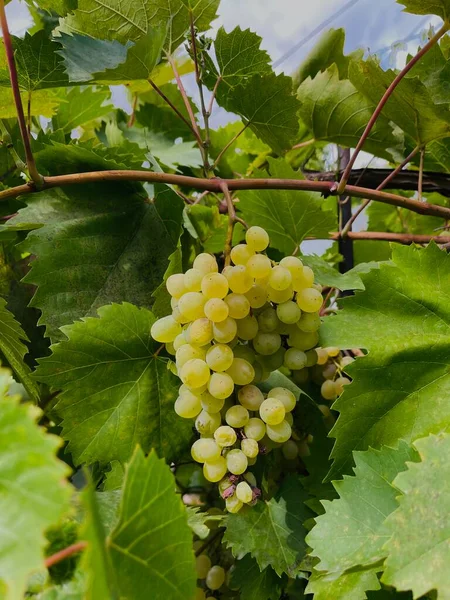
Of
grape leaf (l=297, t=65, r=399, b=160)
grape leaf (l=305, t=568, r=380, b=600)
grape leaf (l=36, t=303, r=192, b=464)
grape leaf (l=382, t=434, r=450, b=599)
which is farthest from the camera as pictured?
grape leaf (l=297, t=65, r=399, b=160)

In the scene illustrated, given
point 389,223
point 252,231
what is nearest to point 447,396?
point 252,231

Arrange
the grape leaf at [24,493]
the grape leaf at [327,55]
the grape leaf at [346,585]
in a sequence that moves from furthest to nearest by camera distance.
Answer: the grape leaf at [327,55] → the grape leaf at [346,585] → the grape leaf at [24,493]

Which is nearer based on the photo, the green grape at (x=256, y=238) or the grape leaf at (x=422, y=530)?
the grape leaf at (x=422, y=530)

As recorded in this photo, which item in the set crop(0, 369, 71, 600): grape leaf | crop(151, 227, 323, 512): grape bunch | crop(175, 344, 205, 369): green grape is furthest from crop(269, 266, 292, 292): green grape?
crop(0, 369, 71, 600): grape leaf

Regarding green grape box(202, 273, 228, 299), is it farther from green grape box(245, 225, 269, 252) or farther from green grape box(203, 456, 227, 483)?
green grape box(203, 456, 227, 483)

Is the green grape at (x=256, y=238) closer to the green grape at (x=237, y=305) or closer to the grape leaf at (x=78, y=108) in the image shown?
the green grape at (x=237, y=305)

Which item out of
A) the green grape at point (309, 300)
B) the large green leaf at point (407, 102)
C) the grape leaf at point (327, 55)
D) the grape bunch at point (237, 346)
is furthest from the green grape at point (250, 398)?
the grape leaf at point (327, 55)

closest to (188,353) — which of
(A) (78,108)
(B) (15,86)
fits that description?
(B) (15,86)
